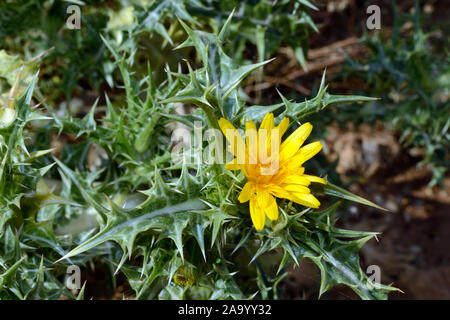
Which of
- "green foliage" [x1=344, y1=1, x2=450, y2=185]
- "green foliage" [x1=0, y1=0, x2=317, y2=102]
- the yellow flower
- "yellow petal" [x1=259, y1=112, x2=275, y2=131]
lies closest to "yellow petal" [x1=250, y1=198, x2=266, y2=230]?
the yellow flower

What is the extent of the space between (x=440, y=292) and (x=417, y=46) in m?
1.66

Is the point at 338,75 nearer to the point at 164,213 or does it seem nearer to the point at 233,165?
the point at 233,165

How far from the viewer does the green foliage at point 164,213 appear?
1.67 metres

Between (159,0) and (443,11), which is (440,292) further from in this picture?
(159,0)

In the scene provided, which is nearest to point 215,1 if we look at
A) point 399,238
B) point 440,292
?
point 399,238

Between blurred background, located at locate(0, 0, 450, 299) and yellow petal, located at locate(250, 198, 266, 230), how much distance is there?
3.34 ft

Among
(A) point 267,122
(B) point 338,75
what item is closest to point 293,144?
(A) point 267,122

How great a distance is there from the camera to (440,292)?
3.16m

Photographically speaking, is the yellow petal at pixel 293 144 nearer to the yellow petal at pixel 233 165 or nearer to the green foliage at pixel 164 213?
the green foliage at pixel 164 213

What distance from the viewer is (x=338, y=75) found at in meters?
3.00

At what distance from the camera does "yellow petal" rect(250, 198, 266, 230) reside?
61.9 inches

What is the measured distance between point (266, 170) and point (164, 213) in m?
0.41

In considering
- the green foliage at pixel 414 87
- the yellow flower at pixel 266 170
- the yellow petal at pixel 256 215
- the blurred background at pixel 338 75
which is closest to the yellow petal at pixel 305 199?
the yellow flower at pixel 266 170

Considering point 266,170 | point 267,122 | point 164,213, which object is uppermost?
point 267,122
